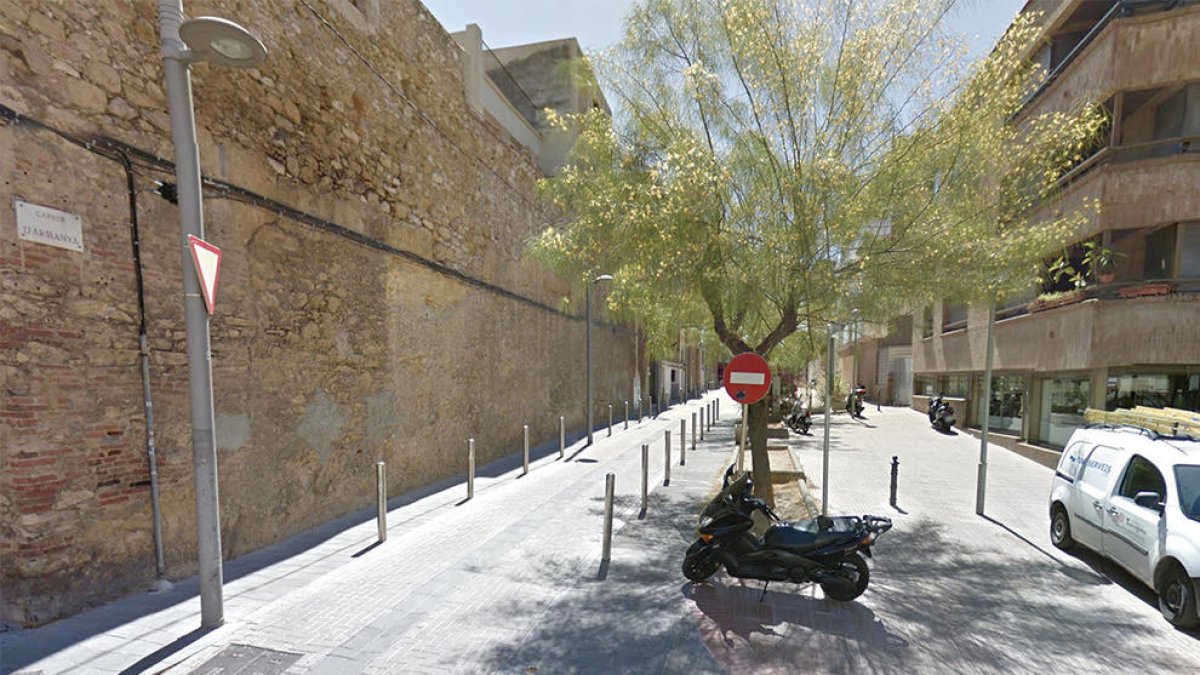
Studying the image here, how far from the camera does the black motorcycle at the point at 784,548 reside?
14.8 feet

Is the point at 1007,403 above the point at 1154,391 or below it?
below

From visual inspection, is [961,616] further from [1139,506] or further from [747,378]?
[747,378]

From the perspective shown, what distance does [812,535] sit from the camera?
Result: 4605 millimetres

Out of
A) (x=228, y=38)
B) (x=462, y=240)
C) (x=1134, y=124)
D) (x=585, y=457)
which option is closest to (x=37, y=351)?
(x=228, y=38)

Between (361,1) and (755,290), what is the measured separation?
23.9 ft

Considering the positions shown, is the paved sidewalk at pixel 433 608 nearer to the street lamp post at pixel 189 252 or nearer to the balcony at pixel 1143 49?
the street lamp post at pixel 189 252

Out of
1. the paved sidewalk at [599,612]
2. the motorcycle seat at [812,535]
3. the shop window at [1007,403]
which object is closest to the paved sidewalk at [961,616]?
the paved sidewalk at [599,612]

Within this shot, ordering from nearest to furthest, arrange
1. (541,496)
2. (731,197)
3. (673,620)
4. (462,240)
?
(673,620) < (731,197) < (541,496) < (462,240)

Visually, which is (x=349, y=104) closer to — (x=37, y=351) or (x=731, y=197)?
(x=37, y=351)

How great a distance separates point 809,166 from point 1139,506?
4.79 m

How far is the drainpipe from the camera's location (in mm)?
4367

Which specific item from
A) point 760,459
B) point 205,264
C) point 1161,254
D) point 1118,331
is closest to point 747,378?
point 760,459

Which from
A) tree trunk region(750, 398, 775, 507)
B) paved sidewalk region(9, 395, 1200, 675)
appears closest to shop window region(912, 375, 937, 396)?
paved sidewalk region(9, 395, 1200, 675)

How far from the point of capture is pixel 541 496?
814 centimetres
